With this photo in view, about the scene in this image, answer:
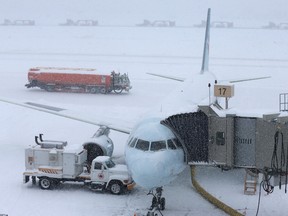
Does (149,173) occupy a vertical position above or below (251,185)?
above

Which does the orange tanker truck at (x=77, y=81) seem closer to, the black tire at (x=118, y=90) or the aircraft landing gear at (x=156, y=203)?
the black tire at (x=118, y=90)

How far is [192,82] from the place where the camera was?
1275 inches

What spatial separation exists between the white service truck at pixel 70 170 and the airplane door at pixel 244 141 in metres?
5.77

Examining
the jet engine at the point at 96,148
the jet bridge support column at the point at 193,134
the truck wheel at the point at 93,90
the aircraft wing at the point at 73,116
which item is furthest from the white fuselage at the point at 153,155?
the truck wheel at the point at 93,90

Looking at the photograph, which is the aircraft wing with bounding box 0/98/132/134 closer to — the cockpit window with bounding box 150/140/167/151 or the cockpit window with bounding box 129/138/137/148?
the cockpit window with bounding box 129/138/137/148

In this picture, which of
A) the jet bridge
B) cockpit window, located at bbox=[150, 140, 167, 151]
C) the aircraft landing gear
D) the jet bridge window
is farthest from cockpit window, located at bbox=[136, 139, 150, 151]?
the jet bridge window

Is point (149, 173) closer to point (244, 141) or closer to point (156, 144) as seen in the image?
point (156, 144)

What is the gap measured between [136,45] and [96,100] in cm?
8021

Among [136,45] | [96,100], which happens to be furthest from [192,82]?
[136,45]

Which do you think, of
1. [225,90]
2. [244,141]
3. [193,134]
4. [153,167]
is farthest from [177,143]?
[225,90]

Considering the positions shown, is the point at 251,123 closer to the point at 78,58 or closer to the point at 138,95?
the point at 138,95

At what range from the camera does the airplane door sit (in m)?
19.8

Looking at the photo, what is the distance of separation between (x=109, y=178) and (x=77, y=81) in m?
29.9

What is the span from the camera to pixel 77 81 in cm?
5256
